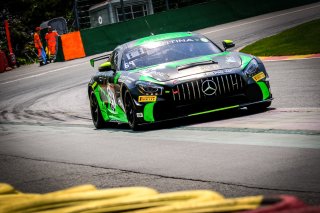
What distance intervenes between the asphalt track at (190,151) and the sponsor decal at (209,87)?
44 centimetres

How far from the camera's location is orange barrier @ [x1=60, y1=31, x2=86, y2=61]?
34.6m

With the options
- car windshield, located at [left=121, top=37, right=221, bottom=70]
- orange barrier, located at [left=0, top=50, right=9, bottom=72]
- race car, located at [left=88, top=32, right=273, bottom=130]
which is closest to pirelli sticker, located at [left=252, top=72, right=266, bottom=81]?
race car, located at [left=88, top=32, right=273, bottom=130]

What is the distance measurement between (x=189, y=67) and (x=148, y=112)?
0.90 meters

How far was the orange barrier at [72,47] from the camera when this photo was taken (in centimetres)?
3456

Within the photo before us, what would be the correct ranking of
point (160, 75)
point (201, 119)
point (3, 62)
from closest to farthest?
point (160, 75) < point (201, 119) < point (3, 62)

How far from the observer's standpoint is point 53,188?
7105mm

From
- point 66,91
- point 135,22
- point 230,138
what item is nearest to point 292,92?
point 230,138

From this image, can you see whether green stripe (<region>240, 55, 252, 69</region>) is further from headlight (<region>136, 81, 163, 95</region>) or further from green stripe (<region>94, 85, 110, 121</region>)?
green stripe (<region>94, 85, 110, 121</region>)

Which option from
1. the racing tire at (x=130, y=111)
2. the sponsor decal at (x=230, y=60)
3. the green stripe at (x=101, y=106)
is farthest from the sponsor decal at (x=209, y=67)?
the green stripe at (x=101, y=106)

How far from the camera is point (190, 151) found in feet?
27.0

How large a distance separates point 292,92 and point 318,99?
5.39 feet

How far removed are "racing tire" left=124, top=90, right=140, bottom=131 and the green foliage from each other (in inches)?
1499

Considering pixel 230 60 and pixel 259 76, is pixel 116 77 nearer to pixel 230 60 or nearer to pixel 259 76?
pixel 230 60

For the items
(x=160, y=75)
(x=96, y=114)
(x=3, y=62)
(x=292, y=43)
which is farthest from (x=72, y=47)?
(x=160, y=75)
